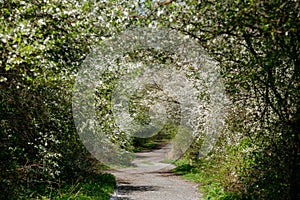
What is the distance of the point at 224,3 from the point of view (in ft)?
15.3

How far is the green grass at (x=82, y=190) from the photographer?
24.9 ft

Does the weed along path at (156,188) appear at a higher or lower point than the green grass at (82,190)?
lower

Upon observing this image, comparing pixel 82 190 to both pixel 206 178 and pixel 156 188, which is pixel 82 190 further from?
pixel 206 178

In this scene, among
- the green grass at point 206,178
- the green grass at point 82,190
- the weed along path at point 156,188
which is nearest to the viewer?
the green grass at point 82,190

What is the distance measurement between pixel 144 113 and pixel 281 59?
15.3 meters

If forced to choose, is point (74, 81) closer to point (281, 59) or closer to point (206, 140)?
point (281, 59)

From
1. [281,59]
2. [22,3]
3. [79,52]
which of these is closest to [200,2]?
[281,59]

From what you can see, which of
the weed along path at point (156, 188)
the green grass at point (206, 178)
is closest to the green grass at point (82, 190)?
the weed along path at point (156, 188)

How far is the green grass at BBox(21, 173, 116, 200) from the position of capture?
24.9 ft

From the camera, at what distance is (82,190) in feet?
Answer: 30.2

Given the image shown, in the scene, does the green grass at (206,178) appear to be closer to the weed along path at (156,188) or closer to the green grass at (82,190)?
the weed along path at (156,188)

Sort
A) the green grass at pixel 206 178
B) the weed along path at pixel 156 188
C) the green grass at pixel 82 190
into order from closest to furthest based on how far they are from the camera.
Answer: the green grass at pixel 82 190 → the green grass at pixel 206 178 → the weed along path at pixel 156 188

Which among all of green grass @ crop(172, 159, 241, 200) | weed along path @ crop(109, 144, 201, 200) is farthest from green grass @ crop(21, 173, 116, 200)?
green grass @ crop(172, 159, 241, 200)

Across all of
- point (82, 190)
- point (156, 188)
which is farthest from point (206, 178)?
point (82, 190)
